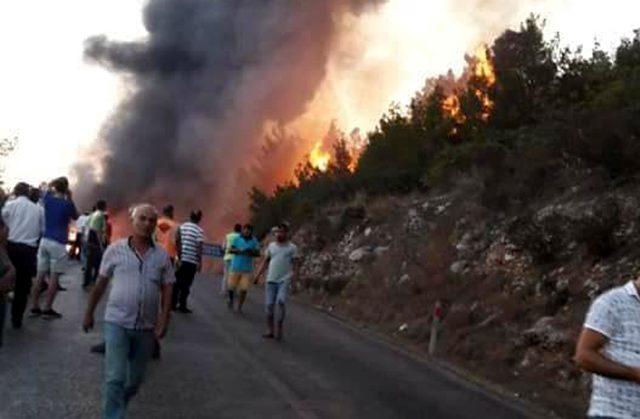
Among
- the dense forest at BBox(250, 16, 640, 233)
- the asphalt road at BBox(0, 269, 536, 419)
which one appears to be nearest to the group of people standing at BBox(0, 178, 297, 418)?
the asphalt road at BBox(0, 269, 536, 419)

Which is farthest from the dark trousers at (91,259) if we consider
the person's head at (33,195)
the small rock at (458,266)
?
the small rock at (458,266)

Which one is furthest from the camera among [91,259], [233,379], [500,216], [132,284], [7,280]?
[500,216]

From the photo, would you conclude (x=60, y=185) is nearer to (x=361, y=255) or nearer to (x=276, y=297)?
(x=276, y=297)

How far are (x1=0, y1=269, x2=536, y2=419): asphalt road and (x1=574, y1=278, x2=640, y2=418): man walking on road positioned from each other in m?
3.97

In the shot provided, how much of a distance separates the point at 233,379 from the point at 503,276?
8.73m

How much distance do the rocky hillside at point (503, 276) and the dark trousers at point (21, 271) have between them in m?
5.85

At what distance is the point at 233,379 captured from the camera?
371 inches

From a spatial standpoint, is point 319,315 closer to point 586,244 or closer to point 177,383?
point 586,244

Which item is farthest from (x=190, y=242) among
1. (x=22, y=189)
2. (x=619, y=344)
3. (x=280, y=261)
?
(x=619, y=344)

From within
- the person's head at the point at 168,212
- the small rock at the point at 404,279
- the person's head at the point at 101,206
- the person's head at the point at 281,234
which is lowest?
the small rock at the point at 404,279

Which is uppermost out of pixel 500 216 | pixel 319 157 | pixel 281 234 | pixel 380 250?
pixel 319 157

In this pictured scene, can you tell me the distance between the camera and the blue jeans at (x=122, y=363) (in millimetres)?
6051

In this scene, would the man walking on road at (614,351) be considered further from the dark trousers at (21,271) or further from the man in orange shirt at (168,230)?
the man in orange shirt at (168,230)

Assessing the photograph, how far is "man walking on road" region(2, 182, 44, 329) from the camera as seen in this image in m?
10.8
